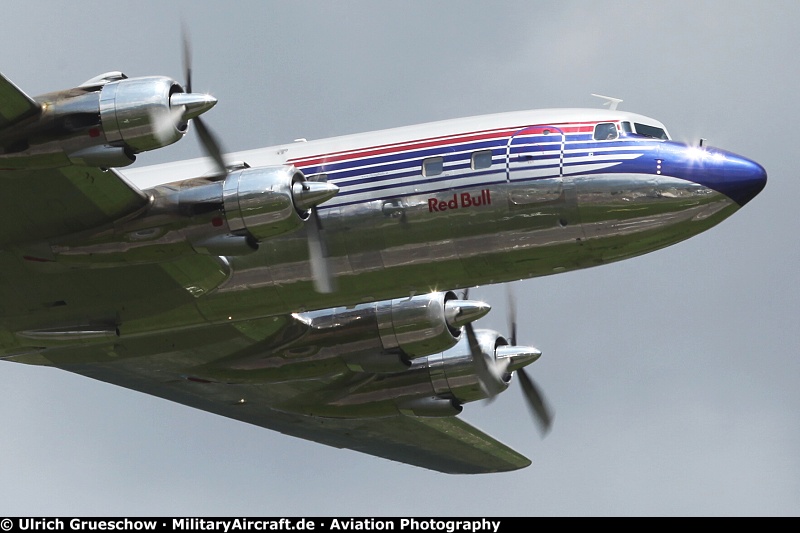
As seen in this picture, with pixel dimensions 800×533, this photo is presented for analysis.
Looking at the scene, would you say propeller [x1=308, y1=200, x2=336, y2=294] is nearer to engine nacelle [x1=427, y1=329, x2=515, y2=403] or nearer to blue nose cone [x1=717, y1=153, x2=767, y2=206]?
engine nacelle [x1=427, y1=329, x2=515, y2=403]

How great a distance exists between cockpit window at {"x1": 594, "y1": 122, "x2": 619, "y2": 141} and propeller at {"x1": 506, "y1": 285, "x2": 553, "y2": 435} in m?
7.55

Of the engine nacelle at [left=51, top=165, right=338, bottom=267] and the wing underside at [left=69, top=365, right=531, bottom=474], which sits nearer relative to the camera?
the engine nacelle at [left=51, top=165, right=338, bottom=267]

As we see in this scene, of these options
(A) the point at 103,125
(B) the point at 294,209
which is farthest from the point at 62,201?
(B) the point at 294,209

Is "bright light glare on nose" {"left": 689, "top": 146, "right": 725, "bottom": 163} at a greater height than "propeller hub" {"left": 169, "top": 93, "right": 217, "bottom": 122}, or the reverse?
"propeller hub" {"left": 169, "top": 93, "right": 217, "bottom": 122}

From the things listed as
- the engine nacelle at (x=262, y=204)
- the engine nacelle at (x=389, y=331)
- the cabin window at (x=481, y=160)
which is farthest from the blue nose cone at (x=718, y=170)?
the engine nacelle at (x=262, y=204)

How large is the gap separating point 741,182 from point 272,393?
44.7 ft

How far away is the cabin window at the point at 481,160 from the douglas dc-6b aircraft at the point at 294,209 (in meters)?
0.03

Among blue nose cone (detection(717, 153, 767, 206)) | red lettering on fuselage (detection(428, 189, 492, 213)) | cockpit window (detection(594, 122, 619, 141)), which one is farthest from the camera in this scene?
cockpit window (detection(594, 122, 619, 141))

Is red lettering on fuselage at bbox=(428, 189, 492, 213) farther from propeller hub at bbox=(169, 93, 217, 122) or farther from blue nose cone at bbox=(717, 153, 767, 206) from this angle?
propeller hub at bbox=(169, 93, 217, 122)

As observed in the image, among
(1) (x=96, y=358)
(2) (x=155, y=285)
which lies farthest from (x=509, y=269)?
(1) (x=96, y=358)

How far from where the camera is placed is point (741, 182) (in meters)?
23.1

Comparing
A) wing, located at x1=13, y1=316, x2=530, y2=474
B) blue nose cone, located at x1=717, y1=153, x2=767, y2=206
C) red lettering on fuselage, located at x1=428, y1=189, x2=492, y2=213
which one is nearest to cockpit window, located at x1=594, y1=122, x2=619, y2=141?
blue nose cone, located at x1=717, y1=153, x2=767, y2=206

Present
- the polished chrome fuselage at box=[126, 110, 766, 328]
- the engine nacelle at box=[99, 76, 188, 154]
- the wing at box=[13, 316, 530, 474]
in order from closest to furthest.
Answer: the engine nacelle at box=[99, 76, 188, 154] < the polished chrome fuselage at box=[126, 110, 766, 328] < the wing at box=[13, 316, 530, 474]

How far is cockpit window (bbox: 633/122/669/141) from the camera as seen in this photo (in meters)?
24.2
